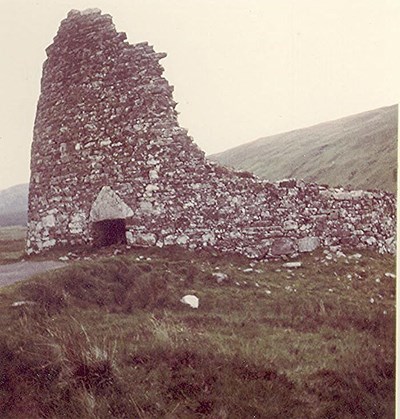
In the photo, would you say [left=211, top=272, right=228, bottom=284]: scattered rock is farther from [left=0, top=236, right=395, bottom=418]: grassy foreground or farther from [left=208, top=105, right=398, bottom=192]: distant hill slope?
[left=208, top=105, right=398, bottom=192]: distant hill slope

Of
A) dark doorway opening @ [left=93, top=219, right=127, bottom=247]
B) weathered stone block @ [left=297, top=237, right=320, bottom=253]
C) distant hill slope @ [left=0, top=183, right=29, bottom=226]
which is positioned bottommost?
weathered stone block @ [left=297, top=237, right=320, bottom=253]

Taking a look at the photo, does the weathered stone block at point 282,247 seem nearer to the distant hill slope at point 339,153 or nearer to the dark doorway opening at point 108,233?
the distant hill slope at point 339,153

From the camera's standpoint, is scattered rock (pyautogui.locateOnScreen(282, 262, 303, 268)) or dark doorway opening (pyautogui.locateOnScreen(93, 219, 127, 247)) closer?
scattered rock (pyautogui.locateOnScreen(282, 262, 303, 268))

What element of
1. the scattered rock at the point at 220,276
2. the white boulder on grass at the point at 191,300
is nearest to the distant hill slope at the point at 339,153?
the scattered rock at the point at 220,276

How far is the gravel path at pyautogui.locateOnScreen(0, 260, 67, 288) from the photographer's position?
5496mm

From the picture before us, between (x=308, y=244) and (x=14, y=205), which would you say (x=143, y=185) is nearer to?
(x=14, y=205)

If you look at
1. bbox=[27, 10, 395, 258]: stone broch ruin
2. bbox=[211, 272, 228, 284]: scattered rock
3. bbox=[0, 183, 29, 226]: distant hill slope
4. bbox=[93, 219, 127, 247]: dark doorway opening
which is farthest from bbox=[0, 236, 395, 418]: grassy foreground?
bbox=[0, 183, 29, 226]: distant hill slope

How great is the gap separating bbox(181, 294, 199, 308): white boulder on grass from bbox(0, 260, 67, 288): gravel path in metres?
1.57

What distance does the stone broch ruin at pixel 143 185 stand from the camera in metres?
→ 6.47

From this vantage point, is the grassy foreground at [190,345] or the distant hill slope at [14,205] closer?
the grassy foreground at [190,345]

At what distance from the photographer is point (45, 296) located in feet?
15.0

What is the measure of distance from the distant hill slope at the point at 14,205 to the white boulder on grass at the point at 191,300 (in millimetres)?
2221

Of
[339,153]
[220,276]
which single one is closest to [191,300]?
[220,276]

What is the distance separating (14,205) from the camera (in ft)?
21.9
